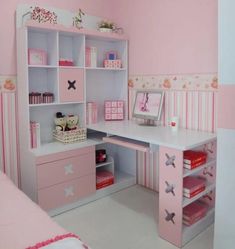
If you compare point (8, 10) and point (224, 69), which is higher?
point (8, 10)

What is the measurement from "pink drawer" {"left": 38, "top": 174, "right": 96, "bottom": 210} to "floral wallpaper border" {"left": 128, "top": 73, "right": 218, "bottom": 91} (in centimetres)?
115

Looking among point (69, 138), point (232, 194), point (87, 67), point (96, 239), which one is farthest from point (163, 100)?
point (96, 239)

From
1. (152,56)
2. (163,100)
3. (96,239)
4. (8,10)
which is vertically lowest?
(96,239)

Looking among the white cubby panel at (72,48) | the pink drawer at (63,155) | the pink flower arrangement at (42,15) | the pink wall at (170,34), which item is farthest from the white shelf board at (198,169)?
the pink flower arrangement at (42,15)

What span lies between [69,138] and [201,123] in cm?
129

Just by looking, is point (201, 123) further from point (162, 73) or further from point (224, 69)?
point (224, 69)

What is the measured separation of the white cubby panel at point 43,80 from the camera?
2611 millimetres

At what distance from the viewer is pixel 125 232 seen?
7.30 ft

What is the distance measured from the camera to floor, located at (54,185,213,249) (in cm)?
207

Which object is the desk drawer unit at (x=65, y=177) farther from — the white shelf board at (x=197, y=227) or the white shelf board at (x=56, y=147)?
the white shelf board at (x=197, y=227)

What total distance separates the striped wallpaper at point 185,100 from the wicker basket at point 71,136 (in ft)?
2.63

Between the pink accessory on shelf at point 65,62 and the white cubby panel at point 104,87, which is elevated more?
the pink accessory on shelf at point 65,62

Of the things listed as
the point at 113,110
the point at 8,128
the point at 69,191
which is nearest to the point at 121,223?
the point at 69,191

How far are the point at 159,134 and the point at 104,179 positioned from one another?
36.5 inches
